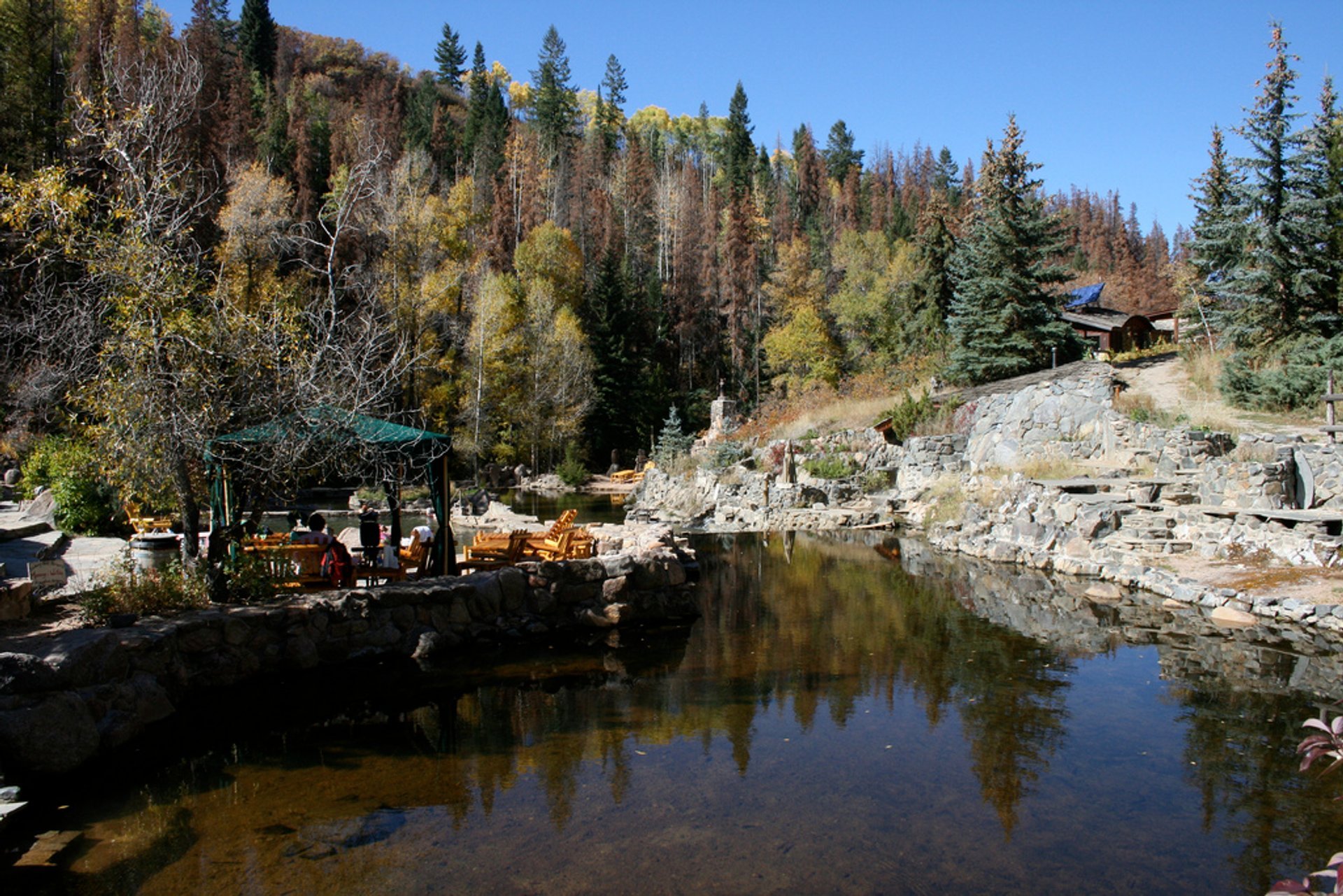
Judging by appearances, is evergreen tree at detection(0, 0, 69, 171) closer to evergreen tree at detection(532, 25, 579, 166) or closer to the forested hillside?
the forested hillside

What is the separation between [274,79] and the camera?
5500 cm

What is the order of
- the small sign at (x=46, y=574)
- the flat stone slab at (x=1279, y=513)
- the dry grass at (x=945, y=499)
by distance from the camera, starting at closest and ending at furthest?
the small sign at (x=46, y=574) → the flat stone slab at (x=1279, y=513) → the dry grass at (x=945, y=499)

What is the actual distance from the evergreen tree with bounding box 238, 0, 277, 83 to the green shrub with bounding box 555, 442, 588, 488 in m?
37.6

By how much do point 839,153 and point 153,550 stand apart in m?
86.2

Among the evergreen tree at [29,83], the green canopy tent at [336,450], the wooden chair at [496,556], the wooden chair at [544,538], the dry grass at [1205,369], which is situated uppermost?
the evergreen tree at [29,83]

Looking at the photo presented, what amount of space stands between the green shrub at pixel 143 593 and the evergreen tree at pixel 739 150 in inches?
1964

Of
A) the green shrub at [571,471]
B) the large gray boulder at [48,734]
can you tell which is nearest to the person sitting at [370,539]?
the large gray boulder at [48,734]

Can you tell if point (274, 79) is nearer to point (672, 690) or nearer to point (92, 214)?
point (92, 214)

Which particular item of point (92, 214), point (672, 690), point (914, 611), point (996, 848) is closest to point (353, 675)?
point (672, 690)

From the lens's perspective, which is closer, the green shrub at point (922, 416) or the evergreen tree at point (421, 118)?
the green shrub at point (922, 416)

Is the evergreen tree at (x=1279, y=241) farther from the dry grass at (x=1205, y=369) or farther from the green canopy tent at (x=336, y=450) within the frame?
the green canopy tent at (x=336, y=450)

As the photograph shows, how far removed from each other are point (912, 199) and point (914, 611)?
211 ft

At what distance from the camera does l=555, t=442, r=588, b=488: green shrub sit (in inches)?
1367

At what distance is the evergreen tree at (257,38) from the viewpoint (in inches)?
2153
